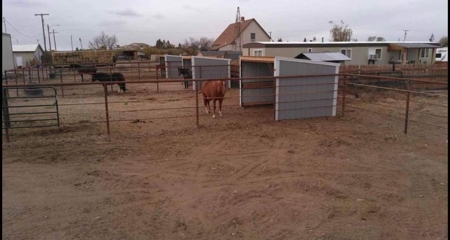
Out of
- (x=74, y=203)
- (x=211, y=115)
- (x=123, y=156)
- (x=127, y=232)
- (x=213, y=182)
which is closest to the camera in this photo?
(x=127, y=232)

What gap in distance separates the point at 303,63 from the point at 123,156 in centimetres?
524

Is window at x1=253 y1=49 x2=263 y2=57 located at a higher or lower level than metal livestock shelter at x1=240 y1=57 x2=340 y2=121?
higher

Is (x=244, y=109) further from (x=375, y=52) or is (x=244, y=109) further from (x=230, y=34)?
(x=230, y=34)

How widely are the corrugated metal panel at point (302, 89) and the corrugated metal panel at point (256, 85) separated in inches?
63.2

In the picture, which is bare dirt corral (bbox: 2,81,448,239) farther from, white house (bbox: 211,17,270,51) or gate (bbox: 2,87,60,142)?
white house (bbox: 211,17,270,51)

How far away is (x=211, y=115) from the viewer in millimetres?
9539

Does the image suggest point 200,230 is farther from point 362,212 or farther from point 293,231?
point 362,212

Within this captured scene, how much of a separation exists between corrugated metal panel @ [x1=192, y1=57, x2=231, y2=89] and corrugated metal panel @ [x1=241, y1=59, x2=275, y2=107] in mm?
4218

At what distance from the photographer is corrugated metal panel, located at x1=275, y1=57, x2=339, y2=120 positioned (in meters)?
8.73

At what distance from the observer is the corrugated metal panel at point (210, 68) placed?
15.7 meters

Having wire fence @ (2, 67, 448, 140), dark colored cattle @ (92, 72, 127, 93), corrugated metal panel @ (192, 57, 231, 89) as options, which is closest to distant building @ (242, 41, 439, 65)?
corrugated metal panel @ (192, 57, 231, 89)

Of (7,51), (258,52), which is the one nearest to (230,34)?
(258,52)

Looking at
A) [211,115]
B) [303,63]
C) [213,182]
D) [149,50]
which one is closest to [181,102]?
[211,115]

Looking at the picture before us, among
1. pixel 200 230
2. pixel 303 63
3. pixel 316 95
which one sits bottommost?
pixel 200 230
